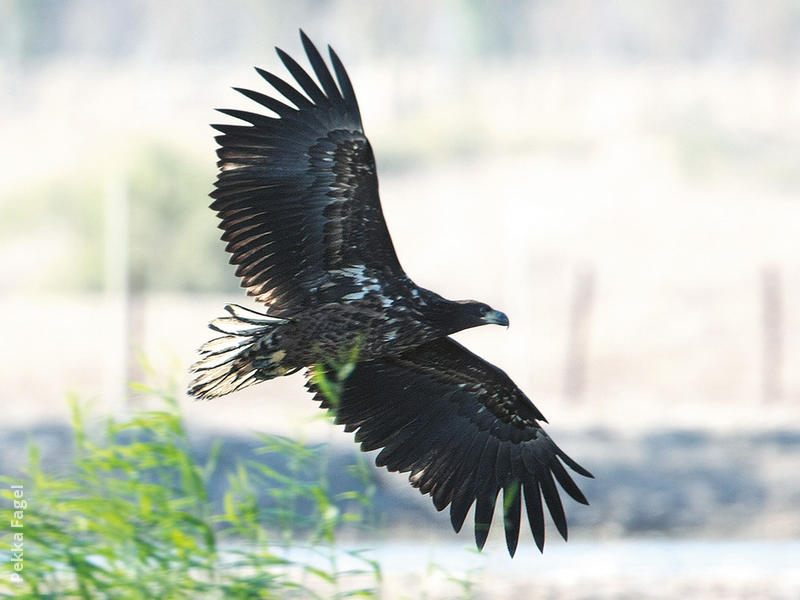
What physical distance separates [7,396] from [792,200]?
1653cm

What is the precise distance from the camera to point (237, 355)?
5805 mm

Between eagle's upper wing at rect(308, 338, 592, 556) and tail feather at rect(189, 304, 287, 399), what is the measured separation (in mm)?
826

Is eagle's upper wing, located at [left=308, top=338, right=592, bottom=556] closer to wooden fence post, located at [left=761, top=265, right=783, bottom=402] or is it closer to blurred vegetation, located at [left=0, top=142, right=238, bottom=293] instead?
blurred vegetation, located at [left=0, top=142, right=238, bottom=293]

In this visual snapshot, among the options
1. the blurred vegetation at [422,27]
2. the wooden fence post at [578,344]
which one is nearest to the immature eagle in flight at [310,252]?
the wooden fence post at [578,344]

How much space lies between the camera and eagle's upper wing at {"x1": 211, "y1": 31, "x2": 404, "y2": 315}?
5902mm

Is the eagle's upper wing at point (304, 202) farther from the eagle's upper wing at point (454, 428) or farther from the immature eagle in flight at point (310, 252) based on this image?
the eagle's upper wing at point (454, 428)

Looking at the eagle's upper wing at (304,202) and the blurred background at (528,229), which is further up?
the blurred background at (528,229)

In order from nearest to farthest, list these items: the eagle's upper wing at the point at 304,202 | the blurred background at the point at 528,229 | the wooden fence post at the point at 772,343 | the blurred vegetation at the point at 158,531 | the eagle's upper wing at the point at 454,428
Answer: the blurred vegetation at the point at 158,531
the eagle's upper wing at the point at 304,202
the eagle's upper wing at the point at 454,428
the blurred background at the point at 528,229
the wooden fence post at the point at 772,343

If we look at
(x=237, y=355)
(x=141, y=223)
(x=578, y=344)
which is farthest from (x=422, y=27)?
(x=237, y=355)

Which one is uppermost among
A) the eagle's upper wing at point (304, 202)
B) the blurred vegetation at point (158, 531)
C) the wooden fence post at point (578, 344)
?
the wooden fence post at point (578, 344)

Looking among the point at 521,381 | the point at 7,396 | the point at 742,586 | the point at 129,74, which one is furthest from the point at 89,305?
the point at 129,74

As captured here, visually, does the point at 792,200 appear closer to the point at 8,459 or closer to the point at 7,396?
the point at 7,396

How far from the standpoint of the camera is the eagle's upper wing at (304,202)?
5.90 meters

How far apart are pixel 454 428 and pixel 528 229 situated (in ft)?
57.1
